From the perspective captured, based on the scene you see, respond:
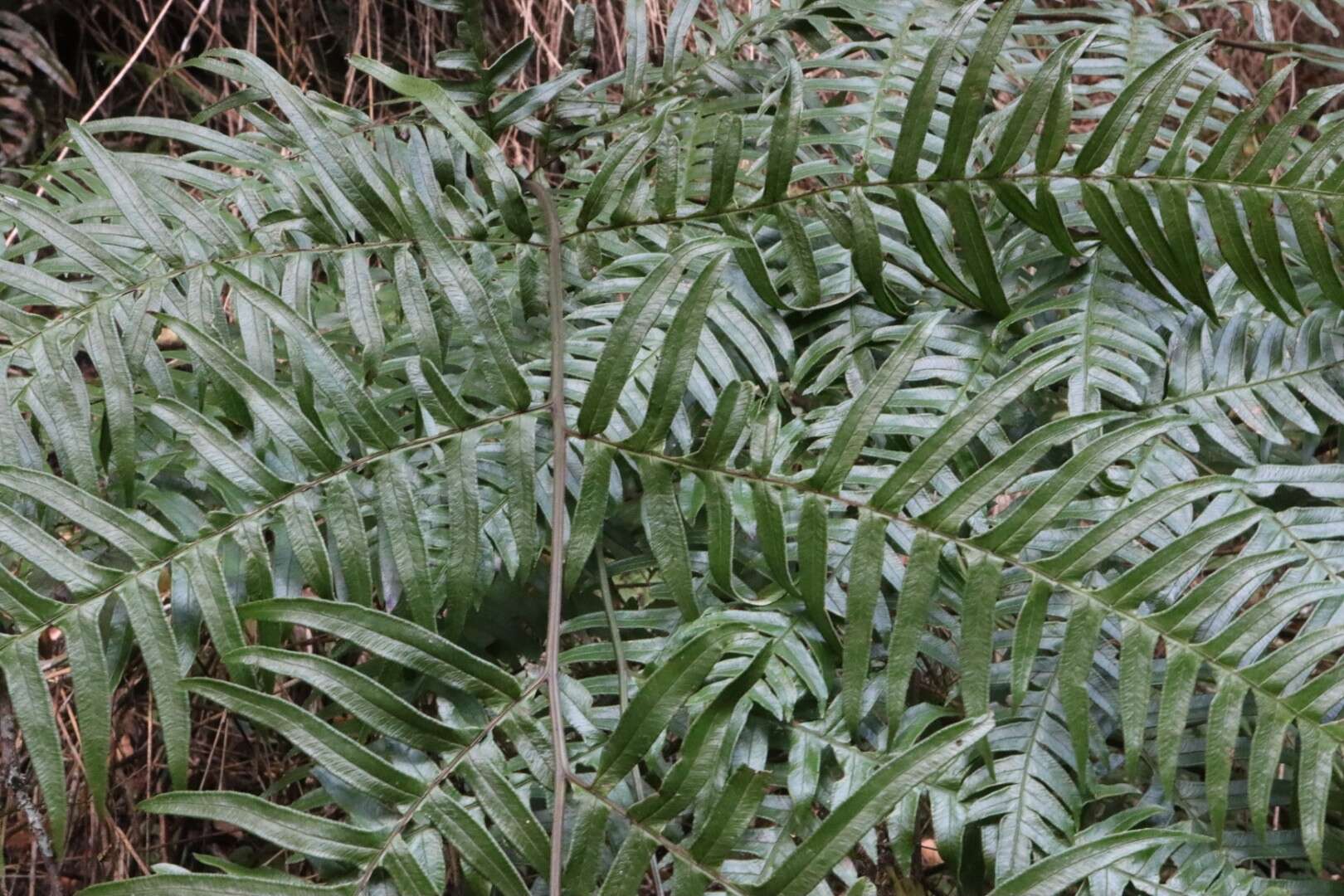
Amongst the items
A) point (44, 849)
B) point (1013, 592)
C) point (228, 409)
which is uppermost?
point (228, 409)

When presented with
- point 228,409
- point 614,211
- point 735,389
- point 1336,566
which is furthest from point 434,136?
point 1336,566

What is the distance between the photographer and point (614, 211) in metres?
0.75

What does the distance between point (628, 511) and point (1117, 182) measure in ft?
1.37

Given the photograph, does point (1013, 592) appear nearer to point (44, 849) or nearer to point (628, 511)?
point (628, 511)

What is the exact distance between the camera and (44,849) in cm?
66

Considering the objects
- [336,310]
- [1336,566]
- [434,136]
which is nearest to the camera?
[1336,566]

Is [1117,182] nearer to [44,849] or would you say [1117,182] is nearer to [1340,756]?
[1340,756]

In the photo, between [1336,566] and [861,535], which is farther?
[1336,566]

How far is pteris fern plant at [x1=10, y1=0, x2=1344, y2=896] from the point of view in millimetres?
514

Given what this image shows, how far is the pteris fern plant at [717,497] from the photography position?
0.51 m

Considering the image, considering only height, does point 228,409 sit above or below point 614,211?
below

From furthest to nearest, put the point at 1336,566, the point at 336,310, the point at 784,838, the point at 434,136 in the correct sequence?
the point at 336,310
the point at 434,136
the point at 1336,566
the point at 784,838

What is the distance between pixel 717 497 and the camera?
1.91 feet

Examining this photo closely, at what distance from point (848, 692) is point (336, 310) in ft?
2.09
